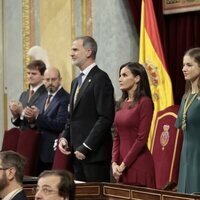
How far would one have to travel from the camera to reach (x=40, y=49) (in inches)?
344

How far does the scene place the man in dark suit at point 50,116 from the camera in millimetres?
7008

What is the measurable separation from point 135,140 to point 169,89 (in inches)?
69.5

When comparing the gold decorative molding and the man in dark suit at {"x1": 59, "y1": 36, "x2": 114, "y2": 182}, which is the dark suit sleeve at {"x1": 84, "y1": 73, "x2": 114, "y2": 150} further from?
the gold decorative molding

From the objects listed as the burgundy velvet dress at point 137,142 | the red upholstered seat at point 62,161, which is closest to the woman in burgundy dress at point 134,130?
the burgundy velvet dress at point 137,142

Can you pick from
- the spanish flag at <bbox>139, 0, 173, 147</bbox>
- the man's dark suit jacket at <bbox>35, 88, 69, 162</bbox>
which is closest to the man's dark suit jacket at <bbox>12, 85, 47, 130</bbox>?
the man's dark suit jacket at <bbox>35, 88, 69, 162</bbox>

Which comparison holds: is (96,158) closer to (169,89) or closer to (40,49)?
(169,89)

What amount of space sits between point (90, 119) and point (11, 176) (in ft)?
6.14

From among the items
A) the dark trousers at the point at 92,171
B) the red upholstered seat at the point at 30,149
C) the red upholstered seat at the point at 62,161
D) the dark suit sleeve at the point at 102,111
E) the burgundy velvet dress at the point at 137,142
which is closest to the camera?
the burgundy velvet dress at the point at 137,142

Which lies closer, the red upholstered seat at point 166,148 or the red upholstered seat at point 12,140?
the red upholstered seat at point 166,148

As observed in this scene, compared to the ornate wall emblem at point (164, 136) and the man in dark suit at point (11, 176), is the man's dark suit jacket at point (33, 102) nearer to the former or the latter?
the ornate wall emblem at point (164, 136)

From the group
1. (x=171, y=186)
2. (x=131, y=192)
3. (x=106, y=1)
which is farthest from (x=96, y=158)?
(x=106, y=1)

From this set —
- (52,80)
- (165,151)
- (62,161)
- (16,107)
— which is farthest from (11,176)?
(16,107)

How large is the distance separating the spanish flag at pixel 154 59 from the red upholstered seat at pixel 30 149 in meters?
1.14

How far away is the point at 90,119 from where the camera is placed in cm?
614
